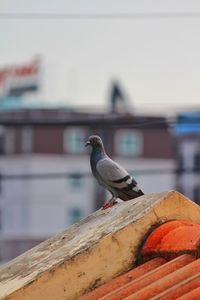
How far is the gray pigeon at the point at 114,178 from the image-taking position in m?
5.62

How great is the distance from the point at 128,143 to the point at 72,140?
366cm

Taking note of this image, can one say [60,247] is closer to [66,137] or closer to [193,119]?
[193,119]

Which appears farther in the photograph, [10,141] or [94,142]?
[10,141]

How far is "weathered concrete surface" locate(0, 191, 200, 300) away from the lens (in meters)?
3.99

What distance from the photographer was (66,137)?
203 ft

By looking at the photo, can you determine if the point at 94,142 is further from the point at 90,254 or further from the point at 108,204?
the point at 90,254

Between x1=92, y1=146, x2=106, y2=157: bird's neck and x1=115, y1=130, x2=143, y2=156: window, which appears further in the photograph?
x1=115, y1=130, x2=143, y2=156: window

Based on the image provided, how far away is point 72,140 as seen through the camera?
62125 millimetres

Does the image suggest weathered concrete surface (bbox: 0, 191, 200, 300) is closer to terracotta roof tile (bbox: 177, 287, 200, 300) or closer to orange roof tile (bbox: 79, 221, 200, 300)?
orange roof tile (bbox: 79, 221, 200, 300)

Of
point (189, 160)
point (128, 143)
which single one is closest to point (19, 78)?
point (128, 143)

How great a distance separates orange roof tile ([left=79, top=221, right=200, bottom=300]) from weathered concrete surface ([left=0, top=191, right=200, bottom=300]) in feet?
0.19

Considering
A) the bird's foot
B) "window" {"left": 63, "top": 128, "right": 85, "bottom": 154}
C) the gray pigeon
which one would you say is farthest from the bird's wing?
"window" {"left": 63, "top": 128, "right": 85, "bottom": 154}

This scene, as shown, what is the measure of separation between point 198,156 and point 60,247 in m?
57.4

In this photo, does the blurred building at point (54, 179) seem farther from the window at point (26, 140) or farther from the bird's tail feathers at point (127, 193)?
the bird's tail feathers at point (127, 193)
